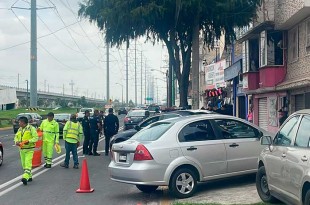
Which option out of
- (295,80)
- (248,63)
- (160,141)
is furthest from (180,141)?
(248,63)

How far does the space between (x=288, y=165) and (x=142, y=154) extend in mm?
3284

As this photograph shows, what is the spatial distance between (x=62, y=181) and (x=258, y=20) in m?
17.3

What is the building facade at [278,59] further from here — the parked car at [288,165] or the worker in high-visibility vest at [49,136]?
the parked car at [288,165]

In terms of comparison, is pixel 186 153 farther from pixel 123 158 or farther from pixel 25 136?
pixel 25 136

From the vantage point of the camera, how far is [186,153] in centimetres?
1002

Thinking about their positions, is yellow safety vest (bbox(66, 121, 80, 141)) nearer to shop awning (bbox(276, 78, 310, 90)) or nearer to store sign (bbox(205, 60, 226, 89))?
shop awning (bbox(276, 78, 310, 90))

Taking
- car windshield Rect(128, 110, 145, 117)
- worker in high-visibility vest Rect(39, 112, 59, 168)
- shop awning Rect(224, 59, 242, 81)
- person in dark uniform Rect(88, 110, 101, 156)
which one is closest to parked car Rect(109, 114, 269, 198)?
worker in high-visibility vest Rect(39, 112, 59, 168)

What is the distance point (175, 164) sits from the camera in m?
9.80

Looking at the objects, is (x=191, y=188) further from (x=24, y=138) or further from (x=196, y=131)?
(x=24, y=138)

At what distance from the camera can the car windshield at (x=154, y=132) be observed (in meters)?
10.4

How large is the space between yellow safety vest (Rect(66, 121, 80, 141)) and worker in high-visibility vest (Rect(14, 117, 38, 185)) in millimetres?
2578

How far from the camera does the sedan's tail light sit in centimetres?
975

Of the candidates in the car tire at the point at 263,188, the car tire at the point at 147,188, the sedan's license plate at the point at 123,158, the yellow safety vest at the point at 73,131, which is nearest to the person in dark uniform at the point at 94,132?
the yellow safety vest at the point at 73,131

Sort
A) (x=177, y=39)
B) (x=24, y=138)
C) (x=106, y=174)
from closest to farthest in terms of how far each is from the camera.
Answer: (x=24, y=138), (x=106, y=174), (x=177, y=39)
